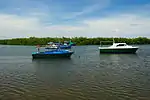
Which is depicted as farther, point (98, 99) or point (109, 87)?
point (109, 87)

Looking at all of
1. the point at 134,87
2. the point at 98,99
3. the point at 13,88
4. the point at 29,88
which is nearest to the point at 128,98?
the point at 98,99

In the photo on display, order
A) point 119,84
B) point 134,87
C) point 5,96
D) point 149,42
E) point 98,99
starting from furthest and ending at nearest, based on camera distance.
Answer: point 149,42 < point 119,84 < point 134,87 < point 5,96 < point 98,99

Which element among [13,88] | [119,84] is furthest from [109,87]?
[13,88]

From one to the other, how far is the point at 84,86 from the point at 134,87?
14.7 ft

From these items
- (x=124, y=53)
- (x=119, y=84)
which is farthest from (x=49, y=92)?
(x=124, y=53)

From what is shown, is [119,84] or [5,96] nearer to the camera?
[5,96]

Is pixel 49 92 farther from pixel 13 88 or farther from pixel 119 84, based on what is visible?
pixel 119 84

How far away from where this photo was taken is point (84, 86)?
21172 mm

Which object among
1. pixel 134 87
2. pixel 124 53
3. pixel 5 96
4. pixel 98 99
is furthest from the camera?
pixel 124 53

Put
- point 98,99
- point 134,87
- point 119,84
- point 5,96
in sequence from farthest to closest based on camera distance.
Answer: point 119,84, point 134,87, point 5,96, point 98,99

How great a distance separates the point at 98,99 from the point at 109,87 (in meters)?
4.03

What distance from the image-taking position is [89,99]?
16797 mm

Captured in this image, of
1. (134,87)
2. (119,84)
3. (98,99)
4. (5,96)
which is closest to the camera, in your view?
(98,99)

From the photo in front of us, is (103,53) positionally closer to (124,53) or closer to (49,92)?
(124,53)
